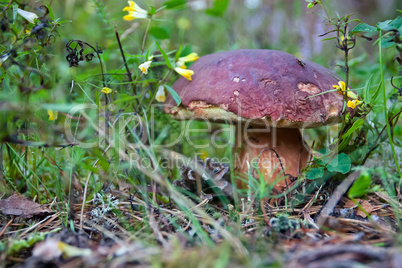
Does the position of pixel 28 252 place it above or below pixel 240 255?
below

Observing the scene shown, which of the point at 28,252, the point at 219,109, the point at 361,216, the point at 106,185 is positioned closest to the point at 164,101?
the point at 219,109

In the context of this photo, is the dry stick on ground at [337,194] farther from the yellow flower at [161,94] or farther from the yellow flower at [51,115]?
the yellow flower at [51,115]

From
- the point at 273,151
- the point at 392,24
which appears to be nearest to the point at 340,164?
the point at 273,151

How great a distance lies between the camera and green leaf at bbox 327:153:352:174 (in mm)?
1518

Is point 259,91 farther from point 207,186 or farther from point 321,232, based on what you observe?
point 321,232

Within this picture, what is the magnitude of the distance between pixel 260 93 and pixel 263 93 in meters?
0.01

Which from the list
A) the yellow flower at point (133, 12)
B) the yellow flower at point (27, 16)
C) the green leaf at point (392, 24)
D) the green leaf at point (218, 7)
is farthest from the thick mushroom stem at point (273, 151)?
the green leaf at point (218, 7)

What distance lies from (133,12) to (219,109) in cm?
74

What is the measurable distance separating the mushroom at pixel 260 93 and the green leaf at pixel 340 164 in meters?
0.19

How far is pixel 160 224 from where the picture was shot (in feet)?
4.35

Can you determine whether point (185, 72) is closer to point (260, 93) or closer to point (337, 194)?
point (260, 93)

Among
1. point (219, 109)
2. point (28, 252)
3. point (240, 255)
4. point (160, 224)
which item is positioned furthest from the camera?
point (219, 109)

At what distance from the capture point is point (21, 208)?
1.46 metres

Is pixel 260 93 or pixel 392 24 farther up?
pixel 392 24
